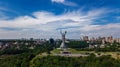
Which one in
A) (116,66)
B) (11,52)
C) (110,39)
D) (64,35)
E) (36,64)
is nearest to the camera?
(116,66)

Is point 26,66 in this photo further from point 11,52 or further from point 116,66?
point 11,52

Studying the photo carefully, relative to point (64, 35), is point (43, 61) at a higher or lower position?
lower

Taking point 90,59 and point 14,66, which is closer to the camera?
point 14,66

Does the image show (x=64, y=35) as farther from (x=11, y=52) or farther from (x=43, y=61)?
(x=43, y=61)

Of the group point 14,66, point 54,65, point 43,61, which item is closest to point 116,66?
point 54,65

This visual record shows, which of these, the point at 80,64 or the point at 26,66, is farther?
the point at 26,66

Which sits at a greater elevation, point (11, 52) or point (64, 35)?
point (64, 35)

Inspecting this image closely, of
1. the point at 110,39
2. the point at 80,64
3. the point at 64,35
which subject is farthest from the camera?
the point at 110,39

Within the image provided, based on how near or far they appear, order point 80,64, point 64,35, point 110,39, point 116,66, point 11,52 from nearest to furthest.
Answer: point 116,66 < point 80,64 < point 11,52 < point 64,35 < point 110,39

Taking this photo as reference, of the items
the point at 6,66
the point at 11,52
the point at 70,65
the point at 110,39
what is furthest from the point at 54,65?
the point at 110,39
